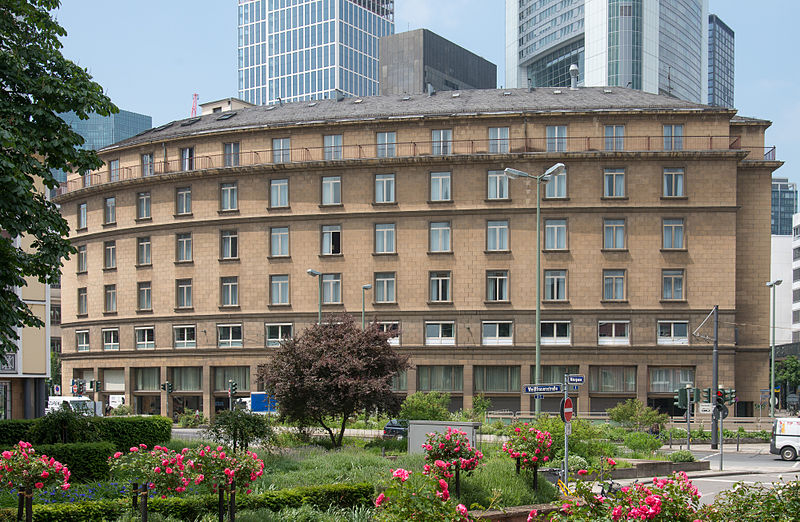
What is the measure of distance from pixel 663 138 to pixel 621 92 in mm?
Result: 7147

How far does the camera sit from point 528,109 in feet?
185

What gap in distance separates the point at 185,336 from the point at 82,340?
10.8 m

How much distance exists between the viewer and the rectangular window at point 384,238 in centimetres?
5697

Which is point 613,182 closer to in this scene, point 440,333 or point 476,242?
point 476,242

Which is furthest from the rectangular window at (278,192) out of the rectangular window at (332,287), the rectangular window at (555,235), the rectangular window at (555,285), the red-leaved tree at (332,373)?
the red-leaved tree at (332,373)

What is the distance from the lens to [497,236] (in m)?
55.7

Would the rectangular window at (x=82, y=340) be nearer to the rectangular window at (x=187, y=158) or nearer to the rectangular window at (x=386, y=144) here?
the rectangular window at (x=187, y=158)

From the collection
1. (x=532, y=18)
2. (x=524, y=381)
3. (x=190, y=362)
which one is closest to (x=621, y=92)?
(x=524, y=381)

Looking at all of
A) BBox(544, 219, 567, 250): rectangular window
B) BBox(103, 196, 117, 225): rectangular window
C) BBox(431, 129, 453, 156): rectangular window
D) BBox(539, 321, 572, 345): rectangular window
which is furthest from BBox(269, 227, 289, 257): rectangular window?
BBox(539, 321, 572, 345): rectangular window

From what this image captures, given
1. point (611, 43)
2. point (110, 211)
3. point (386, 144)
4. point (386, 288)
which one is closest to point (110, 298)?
point (110, 211)

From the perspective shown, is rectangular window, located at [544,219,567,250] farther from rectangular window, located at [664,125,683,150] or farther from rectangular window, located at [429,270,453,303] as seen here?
rectangular window, located at [664,125,683,150]

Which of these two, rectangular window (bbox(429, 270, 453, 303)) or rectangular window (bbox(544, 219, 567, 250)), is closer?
rectangular window (bbox(544, 219, 567, 250))

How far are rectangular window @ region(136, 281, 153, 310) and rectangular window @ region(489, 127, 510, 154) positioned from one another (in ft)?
88.8

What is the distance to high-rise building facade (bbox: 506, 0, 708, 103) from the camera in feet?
499
